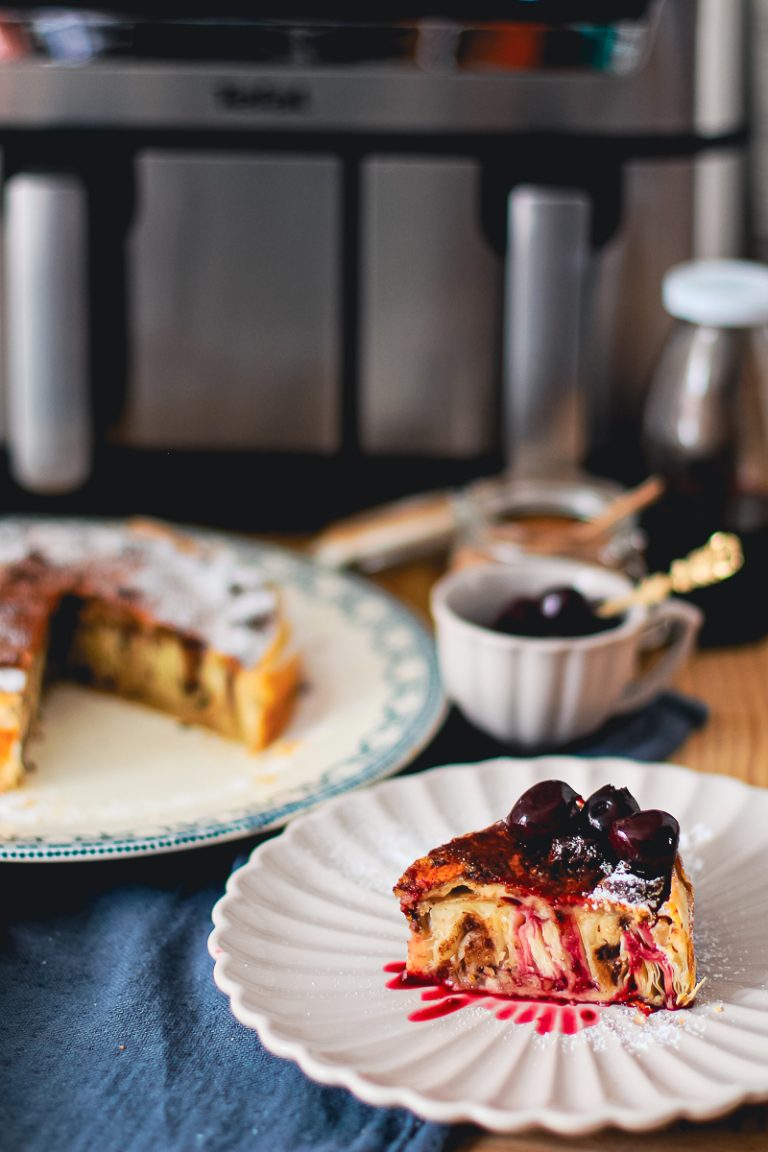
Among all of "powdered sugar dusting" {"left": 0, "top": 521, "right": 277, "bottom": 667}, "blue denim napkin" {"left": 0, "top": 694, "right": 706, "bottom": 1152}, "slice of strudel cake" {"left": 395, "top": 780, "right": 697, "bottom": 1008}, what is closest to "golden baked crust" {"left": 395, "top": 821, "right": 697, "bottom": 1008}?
"slice of strudel cake" {"left": 395, "top": 780, "right": 697, "bottom": 1008}

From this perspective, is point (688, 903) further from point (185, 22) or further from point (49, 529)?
point (185, 22)

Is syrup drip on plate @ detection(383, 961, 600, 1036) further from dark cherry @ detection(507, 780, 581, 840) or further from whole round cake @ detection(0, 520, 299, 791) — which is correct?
whole round cake @ detection(0, 520, 299, 791)

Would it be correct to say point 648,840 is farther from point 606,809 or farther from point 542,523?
point 542,523

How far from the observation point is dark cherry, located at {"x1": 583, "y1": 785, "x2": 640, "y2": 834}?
0.89 meters

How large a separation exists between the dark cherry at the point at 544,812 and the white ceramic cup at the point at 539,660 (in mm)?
272

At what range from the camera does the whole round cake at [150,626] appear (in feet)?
4.06

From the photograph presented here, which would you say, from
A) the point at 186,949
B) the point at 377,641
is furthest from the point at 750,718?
the point at 186,949

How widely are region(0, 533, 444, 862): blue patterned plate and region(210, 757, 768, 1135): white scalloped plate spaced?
0.29 feet

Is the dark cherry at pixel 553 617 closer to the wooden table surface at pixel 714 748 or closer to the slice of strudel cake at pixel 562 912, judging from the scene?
the wooden table surface at pixel 714 748

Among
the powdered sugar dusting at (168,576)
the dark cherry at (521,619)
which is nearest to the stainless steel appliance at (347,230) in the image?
the powdered sugar dusting at (168,576)

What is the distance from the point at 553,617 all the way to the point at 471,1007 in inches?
16.8

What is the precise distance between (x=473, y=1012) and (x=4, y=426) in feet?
3.38

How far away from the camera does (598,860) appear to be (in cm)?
89

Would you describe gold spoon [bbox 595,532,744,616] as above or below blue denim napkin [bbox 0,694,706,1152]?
below
